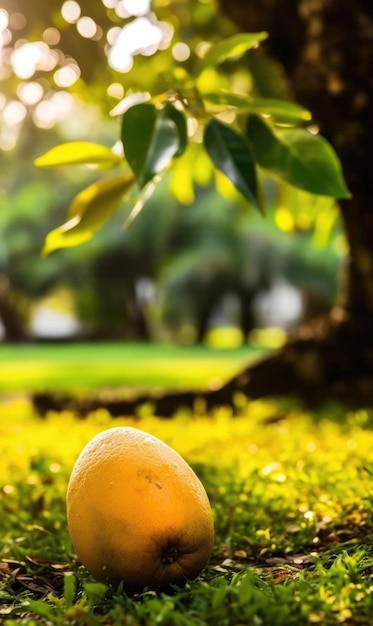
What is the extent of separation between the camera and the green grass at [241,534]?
57.4 inches

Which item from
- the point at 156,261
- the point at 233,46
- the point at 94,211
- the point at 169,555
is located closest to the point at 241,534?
the point at 169,555

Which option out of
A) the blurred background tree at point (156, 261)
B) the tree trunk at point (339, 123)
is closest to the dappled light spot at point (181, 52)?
the tree trunk at point (339, 123)

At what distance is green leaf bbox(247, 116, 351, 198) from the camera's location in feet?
6.48

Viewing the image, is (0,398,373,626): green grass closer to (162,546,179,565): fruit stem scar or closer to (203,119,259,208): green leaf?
(162,546,179,565): fruit stem scar

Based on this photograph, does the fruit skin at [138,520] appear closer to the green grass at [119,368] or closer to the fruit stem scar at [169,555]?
the fruit stem scar at [169,555]

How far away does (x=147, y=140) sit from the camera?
1831 mm

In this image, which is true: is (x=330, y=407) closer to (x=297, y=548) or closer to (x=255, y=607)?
(x=297, y=548)

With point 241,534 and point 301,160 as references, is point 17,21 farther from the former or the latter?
point 241,534

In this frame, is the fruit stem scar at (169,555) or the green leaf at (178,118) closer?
the fruit stem scar at (169,555)

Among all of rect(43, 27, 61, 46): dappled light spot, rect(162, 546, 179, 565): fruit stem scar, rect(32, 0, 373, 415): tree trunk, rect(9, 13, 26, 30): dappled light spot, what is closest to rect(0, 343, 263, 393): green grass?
rect(32, 0, 373, 415): tree trunk

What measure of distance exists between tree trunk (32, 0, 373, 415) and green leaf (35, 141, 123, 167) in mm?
1828

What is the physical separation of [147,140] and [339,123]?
2.13 metres

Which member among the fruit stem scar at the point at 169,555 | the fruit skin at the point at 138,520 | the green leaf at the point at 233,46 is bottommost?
the fruit stem scar at the point at 169,555

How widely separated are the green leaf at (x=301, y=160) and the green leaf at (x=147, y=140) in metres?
0.31
